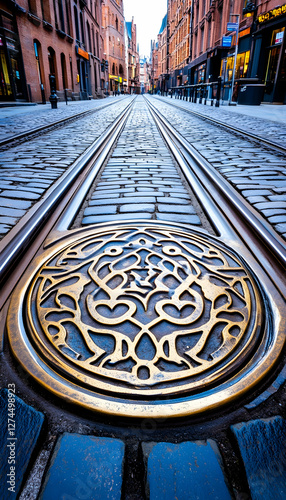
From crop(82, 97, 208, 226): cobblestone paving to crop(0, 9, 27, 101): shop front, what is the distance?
14.0 m

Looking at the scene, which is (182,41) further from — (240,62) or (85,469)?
(85,469)

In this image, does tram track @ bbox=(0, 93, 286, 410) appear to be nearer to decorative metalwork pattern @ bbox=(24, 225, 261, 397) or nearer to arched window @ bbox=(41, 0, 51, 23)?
decorative metalwork pattern @ bbox=(24, 225, 261, 397)

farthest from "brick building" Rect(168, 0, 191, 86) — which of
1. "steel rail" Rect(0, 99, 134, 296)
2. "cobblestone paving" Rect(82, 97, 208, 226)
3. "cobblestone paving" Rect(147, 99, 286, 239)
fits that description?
"steel rail" Rect(0, 99, 134, 296)

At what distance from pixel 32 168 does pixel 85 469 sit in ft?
12.8

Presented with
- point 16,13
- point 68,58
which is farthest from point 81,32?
point 16,13

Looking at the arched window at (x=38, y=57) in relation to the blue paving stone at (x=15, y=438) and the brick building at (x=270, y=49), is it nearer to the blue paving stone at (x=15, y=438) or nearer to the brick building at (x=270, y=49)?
the brick building at (x=270, y=49)

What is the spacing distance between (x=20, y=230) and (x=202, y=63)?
3391cm

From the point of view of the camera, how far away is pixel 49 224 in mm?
2441

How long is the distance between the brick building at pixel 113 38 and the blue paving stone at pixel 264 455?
209 ft

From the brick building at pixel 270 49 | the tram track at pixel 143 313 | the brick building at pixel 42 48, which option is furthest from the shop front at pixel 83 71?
the tram track at pixel 143 313

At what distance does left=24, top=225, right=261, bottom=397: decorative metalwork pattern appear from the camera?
114cm

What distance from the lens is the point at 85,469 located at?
840 mm

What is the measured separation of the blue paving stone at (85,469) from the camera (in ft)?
2.60

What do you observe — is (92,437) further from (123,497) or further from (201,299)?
(201,299)
